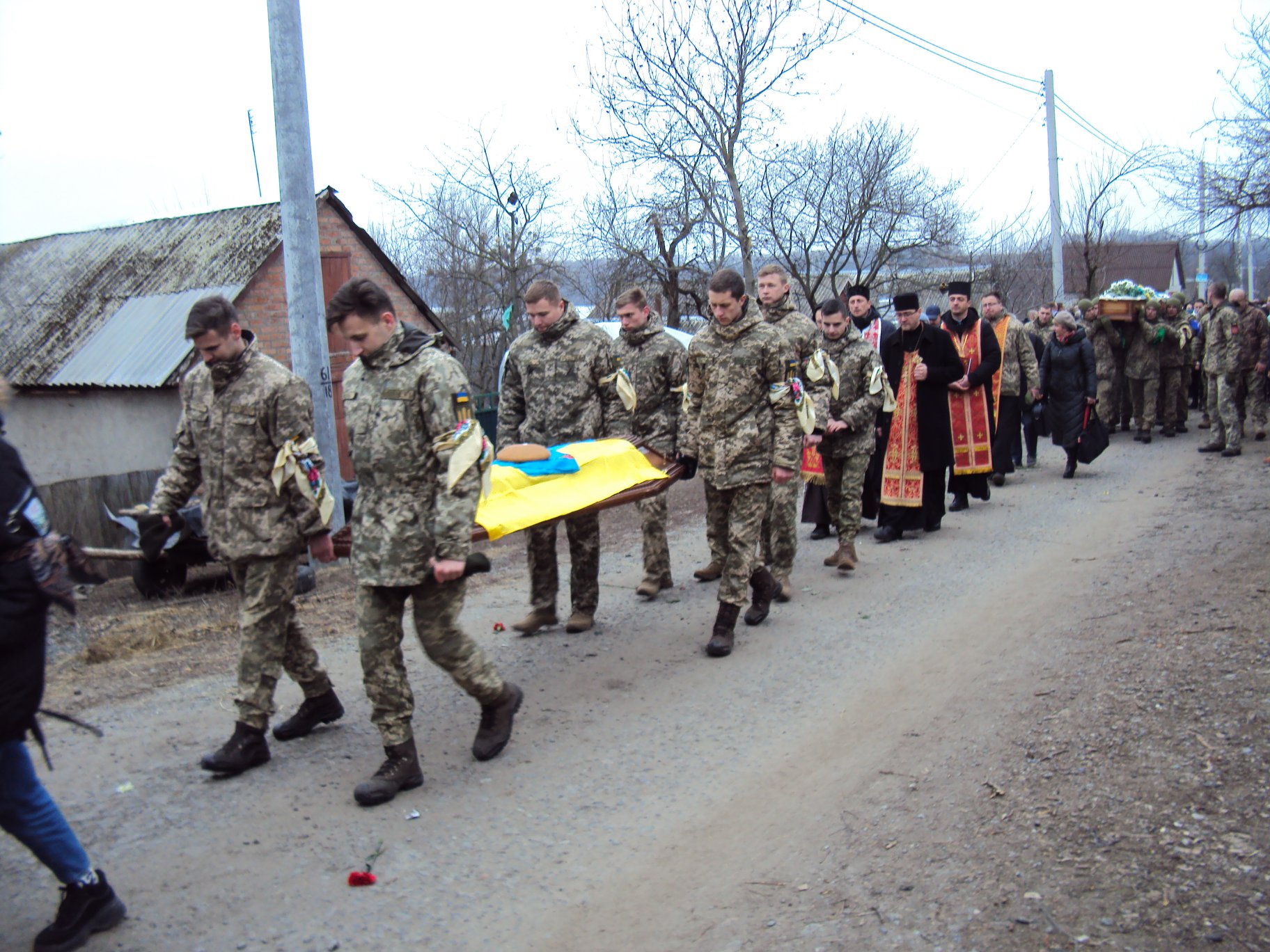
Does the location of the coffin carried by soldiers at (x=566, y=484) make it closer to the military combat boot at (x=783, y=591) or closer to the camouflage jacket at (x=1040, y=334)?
the military combat boot at (x=783, y=591)

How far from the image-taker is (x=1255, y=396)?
1579 centimetres

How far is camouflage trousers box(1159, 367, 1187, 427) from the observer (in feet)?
57.2

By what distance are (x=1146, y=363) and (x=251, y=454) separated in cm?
1589

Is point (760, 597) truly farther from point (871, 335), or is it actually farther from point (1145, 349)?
point (1145, 349)

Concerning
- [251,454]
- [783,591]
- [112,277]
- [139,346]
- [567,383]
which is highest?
[112,277]

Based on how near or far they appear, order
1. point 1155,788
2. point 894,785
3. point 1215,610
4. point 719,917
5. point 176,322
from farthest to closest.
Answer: point 176,322, point 1215,610, point 894,785, point 1155,788, point 719,917

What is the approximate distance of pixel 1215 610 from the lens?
668 centimetres

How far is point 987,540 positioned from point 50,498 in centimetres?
981

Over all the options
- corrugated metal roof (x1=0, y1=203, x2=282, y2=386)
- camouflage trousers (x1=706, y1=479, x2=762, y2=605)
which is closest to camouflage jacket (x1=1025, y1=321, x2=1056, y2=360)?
camouflage trousers (x1=706, y1=479, x2=762, y2=605)

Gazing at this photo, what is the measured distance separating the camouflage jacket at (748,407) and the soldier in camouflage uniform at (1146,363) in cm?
1264

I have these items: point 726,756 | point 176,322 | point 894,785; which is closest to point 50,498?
point 176,322

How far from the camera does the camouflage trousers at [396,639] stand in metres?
4.64

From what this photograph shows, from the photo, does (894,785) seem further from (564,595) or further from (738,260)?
(738,260)

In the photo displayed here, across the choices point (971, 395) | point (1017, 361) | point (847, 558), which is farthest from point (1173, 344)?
point (847, 558)
